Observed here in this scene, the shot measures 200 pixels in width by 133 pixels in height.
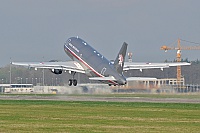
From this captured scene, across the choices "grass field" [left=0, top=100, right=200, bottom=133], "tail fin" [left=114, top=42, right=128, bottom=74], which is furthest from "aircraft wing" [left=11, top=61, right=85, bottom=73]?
"grass field" [left=0, top=100, right=200, bottom=133]

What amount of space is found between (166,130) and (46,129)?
8173 mm

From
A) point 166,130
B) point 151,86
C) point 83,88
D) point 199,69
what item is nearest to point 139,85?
point 151,86

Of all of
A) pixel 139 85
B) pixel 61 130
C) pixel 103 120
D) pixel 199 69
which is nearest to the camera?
pixel 61 130

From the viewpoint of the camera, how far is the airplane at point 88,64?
109 metres

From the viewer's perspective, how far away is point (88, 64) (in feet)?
390

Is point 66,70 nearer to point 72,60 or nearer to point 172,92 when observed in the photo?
point 72,60

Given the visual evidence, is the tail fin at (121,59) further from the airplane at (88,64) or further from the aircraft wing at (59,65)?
the aircraft wing at (59,65)

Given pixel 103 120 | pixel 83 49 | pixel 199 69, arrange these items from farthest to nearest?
pixel 199 69 < pixel 83 49 < pixel 103 120

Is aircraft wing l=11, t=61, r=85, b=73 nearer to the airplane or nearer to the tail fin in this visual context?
the airplane

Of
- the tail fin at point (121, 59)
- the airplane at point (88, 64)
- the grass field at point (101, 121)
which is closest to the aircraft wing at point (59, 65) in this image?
the airplane at point (88, 64)

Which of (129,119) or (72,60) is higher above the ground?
(72,60)

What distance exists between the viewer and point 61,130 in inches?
1817

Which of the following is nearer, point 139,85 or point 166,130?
point 166,130

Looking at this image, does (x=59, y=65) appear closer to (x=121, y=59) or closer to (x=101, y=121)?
(x=121, y=59)
